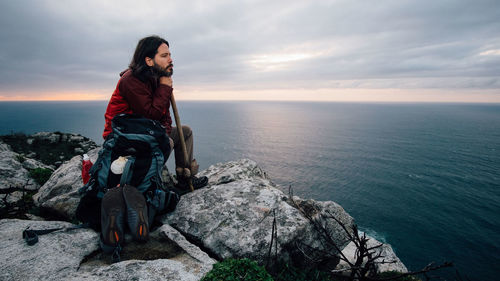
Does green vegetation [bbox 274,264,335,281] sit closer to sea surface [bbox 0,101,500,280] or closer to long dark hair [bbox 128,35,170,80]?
long dark hair [bbox 128,35,170,80]

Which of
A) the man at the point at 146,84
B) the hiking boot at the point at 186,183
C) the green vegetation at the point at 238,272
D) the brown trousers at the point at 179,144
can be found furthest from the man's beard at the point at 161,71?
the green vegetation at the point at 238,272

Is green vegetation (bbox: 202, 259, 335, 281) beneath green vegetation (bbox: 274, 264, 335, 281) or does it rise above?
above

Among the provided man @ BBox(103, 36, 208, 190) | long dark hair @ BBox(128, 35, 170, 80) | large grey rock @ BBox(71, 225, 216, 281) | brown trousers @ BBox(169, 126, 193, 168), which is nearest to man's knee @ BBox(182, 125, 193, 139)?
brown trousers @ BBox(169, 126, 193, 168)

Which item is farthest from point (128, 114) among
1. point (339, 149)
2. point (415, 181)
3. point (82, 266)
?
point (339, 149)

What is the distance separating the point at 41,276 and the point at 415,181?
276 feet

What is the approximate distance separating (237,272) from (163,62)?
4.63 meters

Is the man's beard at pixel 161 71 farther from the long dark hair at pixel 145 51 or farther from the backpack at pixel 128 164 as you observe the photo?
the backpack at pixel 128 164

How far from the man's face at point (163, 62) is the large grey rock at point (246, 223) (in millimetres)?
3633

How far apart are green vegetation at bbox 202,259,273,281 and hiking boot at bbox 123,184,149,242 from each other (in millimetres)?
1738

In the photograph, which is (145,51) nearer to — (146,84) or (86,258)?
(146,84)

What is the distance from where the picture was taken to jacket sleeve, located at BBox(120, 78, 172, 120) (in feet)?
15.9

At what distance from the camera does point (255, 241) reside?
5191 mm

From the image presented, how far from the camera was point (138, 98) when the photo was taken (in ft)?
16.0

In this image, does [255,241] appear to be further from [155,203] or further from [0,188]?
[0,188]
